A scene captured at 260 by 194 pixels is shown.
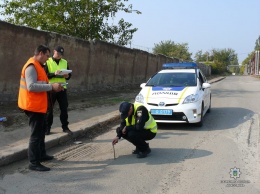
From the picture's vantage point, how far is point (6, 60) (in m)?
8.73

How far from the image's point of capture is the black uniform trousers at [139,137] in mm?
5551

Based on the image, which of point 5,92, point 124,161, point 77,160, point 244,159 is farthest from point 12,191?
point 5,92

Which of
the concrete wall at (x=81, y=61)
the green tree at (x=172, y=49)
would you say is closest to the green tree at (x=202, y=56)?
the green tree at (x=172, y=49)

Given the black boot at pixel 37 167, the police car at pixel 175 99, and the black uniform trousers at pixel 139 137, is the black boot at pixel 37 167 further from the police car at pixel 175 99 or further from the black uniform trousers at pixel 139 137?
the police car at pixel 175 99

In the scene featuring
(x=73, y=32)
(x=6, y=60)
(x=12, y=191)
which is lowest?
(x=12, y=191)

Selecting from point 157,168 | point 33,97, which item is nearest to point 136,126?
point 157,168

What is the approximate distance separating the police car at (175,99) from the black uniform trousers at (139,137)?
2.02m

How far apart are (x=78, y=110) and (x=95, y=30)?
22.6ft

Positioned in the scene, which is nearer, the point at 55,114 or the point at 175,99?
the point at 175,99

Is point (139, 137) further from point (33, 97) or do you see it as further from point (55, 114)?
point (55, 114)

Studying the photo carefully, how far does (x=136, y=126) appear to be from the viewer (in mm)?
5527

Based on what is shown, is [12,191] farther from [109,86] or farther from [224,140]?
[109,86]

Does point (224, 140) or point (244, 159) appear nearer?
point (244, 159)

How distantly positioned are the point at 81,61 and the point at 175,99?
610cm
